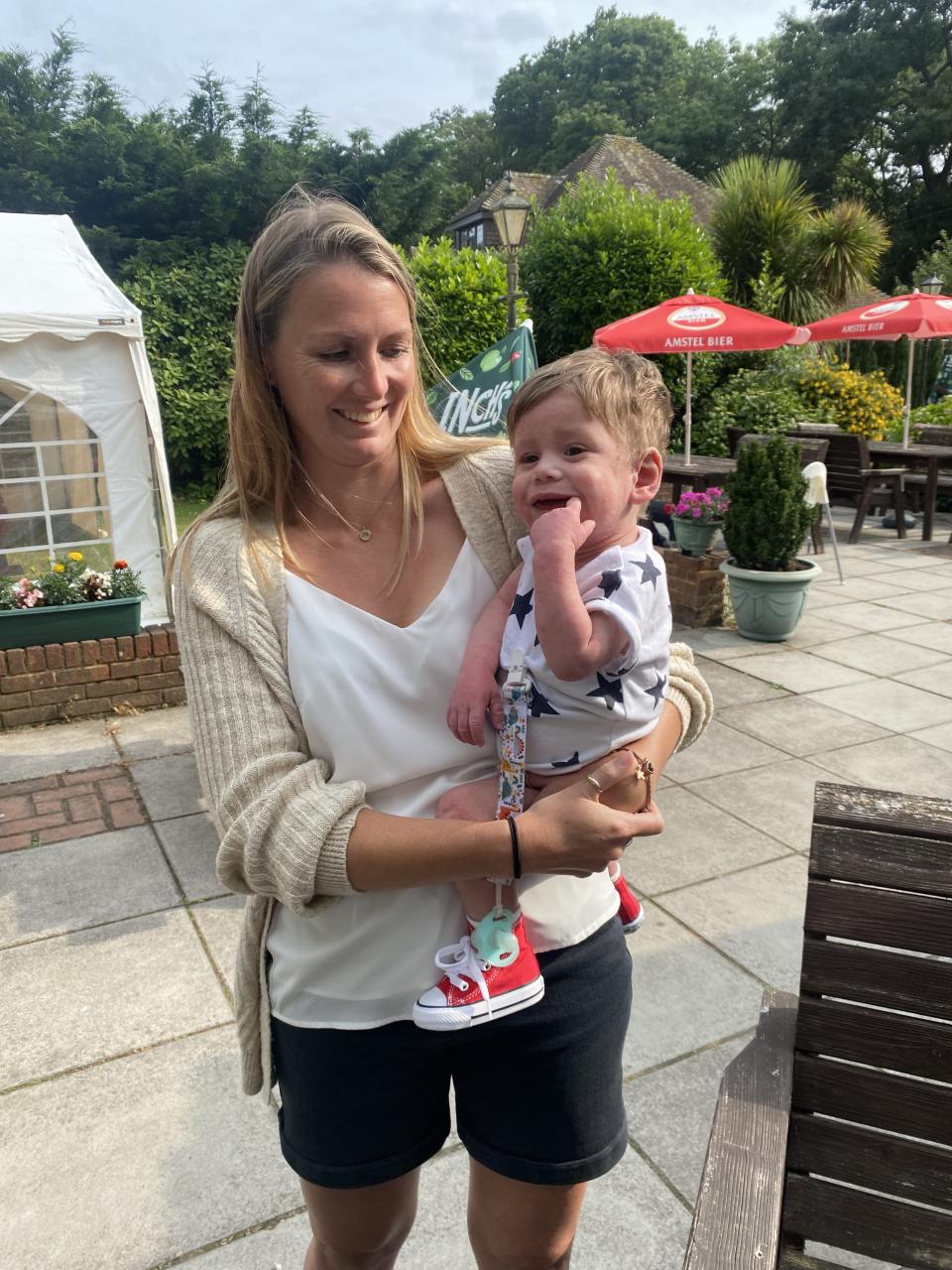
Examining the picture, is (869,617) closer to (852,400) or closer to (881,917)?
(881,917)

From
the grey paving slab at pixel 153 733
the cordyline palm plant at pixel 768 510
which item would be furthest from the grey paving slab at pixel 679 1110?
the cordyline palm plant at pixel 768 510

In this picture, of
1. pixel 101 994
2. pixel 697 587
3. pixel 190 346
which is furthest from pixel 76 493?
pixel 190 346

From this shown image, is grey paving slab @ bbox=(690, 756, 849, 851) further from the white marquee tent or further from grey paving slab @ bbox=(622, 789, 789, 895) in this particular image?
the white marquee tent

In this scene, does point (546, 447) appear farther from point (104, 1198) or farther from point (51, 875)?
point (51, 875)

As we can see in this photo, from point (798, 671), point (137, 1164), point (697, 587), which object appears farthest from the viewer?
point (697, 587)

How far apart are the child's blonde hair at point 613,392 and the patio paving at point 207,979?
5.79 feet

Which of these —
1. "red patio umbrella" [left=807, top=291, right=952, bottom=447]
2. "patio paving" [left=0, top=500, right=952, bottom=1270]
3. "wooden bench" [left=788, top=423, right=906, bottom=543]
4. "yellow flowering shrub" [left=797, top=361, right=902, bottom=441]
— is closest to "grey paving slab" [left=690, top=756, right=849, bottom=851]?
"patio paving" [left=0, top=500, right=952, bottom=1270]

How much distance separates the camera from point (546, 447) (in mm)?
1349

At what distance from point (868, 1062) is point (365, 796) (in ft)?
2.95

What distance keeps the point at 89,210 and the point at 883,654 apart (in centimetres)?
1511

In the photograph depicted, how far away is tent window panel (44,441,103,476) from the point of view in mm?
6125

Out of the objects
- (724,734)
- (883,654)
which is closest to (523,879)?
(724,734)

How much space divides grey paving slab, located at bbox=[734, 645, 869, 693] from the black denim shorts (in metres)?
4.71

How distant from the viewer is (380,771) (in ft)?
4.12
